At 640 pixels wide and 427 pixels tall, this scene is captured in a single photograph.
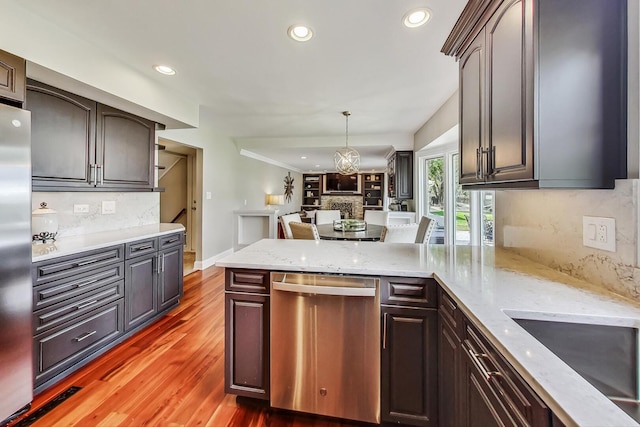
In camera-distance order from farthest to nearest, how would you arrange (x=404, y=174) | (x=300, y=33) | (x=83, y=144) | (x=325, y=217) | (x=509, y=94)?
(x=325, y=217), (x=404, y=174), (x=83, y=144), (x=300, y=33), (x=509, y=94)

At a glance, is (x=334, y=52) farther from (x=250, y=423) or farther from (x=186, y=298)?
(x=186, y=298)

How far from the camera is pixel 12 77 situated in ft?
5.00

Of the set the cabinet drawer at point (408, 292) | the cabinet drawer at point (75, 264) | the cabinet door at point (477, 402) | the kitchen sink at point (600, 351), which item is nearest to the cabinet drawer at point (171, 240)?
the cabinet drawer at point (75, 264)

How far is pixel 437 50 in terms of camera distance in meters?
2.10

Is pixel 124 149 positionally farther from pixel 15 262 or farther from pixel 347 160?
pixel 347 160

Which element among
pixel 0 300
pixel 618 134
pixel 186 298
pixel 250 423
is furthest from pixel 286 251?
pixel 186 298

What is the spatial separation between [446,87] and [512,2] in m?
1.89

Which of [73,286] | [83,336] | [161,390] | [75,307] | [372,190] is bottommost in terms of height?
[161,390]

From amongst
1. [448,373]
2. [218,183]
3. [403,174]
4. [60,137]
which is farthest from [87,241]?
[403,174]

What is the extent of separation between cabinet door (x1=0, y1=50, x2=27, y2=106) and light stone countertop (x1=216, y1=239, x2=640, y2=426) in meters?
1.48

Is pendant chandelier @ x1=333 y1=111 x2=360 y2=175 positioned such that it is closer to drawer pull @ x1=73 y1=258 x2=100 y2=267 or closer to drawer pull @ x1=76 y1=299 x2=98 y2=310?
drawer pull @ x1=73 y1=258 x2=100 y2=267

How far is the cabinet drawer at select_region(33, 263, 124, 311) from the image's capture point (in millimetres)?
1706

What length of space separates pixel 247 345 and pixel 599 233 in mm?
1748

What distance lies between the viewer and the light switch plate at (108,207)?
2738mm
